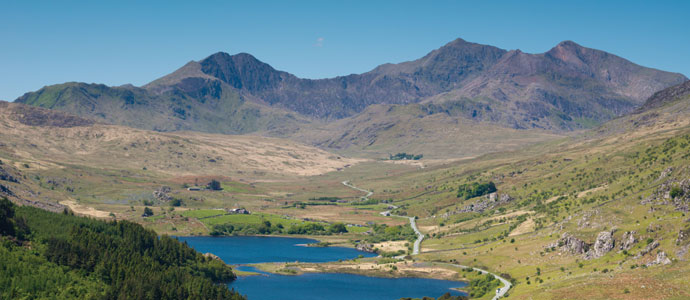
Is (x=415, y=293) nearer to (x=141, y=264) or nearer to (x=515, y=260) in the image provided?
(x=515, y=260)

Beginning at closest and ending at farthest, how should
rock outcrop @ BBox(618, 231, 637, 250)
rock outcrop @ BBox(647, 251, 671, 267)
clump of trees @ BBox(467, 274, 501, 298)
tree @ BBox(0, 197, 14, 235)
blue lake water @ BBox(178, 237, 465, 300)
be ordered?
rock outcrop @ BBox(647, 251, 671, 267)
rock outcrop @ BBox(618, 231, 637, 250)
tree @ BBox(0, 197, 14, 235)
clump of trees @ BBox(467, 274, 501, 298)
blue lake water @ BBox(178, 237, 465, 300)

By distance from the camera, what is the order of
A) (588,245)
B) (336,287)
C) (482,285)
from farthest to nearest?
(336,287), (482,285), (588,245)

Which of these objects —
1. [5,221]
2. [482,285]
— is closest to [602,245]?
[482,285]

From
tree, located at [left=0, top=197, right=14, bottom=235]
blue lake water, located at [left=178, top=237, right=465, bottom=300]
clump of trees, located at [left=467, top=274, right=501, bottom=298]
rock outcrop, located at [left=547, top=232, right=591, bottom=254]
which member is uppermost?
tree, located at [left=0, top=197, right=14, bottom=235]

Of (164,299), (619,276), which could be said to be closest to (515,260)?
(619,276)

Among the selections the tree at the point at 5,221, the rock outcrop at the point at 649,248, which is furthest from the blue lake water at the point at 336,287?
the tree at the point at 5,221

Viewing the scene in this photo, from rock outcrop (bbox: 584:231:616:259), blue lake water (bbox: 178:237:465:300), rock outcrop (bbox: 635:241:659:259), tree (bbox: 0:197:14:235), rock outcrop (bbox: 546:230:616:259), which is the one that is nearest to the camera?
rock outcrop (bbox: 635:241:659:259)

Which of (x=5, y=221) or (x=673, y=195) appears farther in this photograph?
(x=673, y=195)

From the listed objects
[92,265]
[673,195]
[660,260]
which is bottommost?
[92,265]

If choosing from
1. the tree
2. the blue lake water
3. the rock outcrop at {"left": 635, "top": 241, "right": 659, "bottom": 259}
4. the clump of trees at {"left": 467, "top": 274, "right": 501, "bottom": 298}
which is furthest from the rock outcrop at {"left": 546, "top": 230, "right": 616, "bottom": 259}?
the tree

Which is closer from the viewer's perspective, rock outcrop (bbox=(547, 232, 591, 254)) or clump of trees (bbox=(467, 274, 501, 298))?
clump of trees (bbox=(467, 274, 501, 298))

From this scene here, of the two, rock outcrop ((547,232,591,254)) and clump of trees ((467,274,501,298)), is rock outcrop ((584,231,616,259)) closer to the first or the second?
rock outcrop ((547,232,591,254))

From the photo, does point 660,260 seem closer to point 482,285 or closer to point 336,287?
point 482,285

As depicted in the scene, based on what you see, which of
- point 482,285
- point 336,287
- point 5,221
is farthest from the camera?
point 336,287
